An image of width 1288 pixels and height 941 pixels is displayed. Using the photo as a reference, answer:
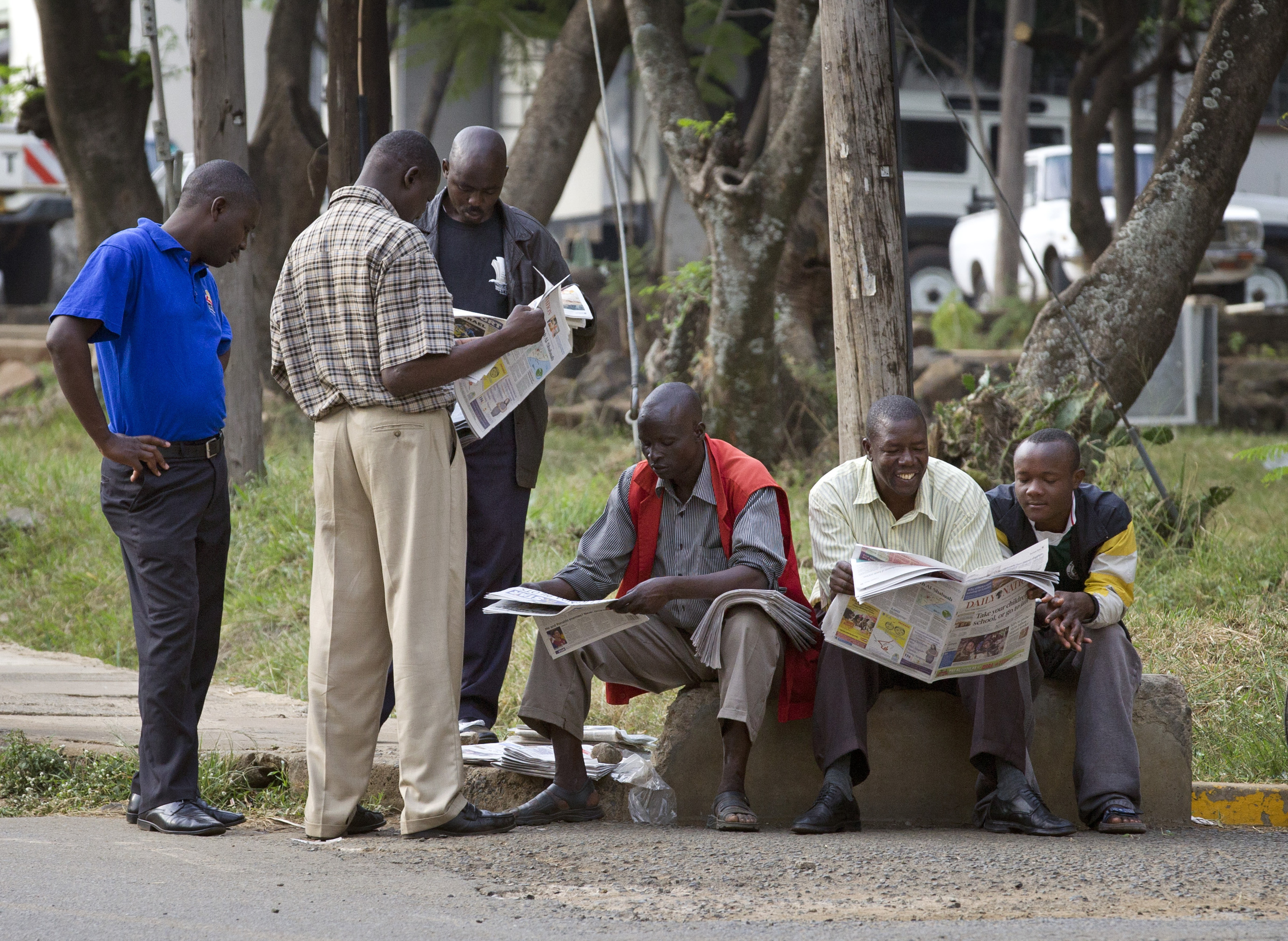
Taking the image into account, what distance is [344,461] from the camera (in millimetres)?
3844

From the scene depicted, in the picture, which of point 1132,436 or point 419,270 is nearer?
point 419,270

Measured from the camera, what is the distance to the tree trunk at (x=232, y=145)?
8281mm

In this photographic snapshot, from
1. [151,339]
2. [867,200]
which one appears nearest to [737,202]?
[867,200]

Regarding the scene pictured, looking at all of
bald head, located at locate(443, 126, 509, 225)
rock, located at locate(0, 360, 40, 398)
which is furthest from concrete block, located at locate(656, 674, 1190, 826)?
rock, located at locate(0, 360, 40, 398)

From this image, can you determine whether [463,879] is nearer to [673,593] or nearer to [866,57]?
[673,593]

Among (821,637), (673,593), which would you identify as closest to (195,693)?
(673,593)

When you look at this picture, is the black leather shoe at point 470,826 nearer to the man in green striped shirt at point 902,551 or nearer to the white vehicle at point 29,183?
the man in green striped shirt at point 902,551

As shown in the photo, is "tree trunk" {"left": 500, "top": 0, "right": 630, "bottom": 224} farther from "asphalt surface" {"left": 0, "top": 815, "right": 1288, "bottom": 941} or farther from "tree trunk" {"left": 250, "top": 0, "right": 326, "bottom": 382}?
"asphalt surface" {"left": 0, "top": 815, "right": 1288, "bottom": 941}

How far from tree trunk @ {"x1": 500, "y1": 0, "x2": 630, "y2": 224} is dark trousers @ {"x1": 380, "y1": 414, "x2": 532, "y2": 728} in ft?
18.3

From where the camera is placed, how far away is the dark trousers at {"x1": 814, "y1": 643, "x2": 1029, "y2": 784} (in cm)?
402

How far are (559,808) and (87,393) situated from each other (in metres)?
1.75

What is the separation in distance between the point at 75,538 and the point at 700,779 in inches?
224

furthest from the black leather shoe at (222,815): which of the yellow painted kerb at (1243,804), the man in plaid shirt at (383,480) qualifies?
the yellow painted kerb at (1243,804)

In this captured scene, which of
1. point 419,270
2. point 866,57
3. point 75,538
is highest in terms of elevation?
point 866,57
